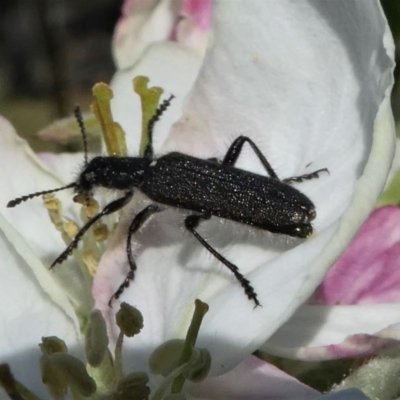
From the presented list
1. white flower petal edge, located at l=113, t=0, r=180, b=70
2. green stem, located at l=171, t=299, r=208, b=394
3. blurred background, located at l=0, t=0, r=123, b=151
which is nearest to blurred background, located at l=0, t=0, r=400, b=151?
blurred background, located at l=0, t=0, r=123, b=151

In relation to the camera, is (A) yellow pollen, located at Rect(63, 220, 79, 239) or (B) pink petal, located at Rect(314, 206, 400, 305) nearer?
(B) pink petal, located at Rect(314, 206, 400, 305)

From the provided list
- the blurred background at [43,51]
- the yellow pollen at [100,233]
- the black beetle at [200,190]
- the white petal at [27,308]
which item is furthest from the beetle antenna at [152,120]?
the blurred background at [43,51]

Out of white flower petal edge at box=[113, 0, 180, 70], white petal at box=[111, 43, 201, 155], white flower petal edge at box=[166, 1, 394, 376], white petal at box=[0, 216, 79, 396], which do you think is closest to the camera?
white flower petal edge at box=[166, 1, 394, 376]

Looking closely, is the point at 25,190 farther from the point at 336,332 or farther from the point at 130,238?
the point at 336,332

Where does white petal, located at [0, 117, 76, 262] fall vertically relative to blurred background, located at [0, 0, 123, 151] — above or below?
above

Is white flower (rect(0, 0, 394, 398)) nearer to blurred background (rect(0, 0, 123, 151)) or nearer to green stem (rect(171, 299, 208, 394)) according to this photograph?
green stem (rect(171, 299, 208, 394))

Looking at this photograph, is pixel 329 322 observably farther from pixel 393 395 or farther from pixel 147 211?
pixel 147 211

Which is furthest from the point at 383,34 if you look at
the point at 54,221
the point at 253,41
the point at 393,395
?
the point at 54,221
